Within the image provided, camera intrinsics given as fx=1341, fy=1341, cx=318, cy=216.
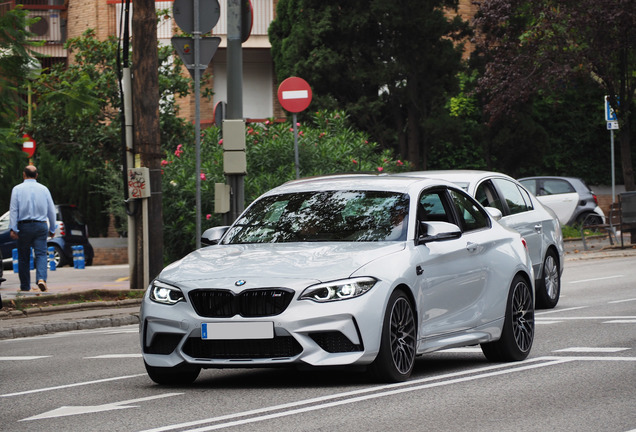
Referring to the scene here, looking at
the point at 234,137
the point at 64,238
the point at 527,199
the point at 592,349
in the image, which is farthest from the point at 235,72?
the point at 64,238

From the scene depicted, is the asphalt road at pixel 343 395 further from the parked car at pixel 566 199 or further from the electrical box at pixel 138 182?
the parked car at pixel 566 199

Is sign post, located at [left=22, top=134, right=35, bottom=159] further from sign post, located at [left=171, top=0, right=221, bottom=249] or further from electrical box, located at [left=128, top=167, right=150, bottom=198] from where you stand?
sign post, located at [left=171, top=0, right=221, bottom=249]

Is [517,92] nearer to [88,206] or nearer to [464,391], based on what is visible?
[88,206]

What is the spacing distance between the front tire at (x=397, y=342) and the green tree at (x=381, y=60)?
25312mm

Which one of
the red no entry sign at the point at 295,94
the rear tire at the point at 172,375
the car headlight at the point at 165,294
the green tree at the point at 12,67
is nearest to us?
the car headlight at the point at 165,294

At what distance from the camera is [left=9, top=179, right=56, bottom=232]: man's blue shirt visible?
1977 cm

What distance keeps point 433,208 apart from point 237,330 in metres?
2.35

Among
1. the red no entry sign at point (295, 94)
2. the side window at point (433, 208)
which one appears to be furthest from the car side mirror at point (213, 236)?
the red no entry sign at point (295, 94)

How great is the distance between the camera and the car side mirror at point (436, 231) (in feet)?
32.6

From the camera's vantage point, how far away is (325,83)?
3550cm

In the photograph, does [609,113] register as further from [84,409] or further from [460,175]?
[84,409]

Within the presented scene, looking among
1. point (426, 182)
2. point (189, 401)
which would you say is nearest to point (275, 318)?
point (189, 401)

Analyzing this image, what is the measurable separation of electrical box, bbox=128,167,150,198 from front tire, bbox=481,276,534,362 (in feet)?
29.9

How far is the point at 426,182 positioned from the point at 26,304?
8.66 metres
